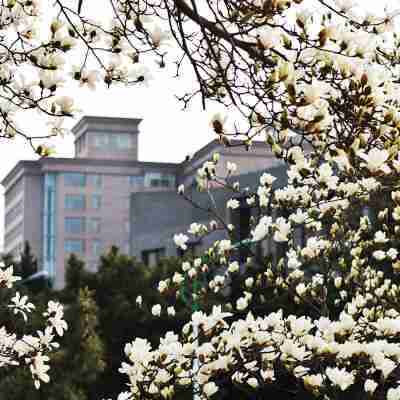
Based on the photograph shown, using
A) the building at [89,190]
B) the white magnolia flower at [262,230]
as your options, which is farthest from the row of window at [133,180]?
the white magnolia flower at [262,230]

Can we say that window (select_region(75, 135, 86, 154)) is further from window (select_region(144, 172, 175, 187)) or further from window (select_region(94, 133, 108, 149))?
A: window (select_region(144, 172, 175, 187))

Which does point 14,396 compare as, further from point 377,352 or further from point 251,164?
point 251,164

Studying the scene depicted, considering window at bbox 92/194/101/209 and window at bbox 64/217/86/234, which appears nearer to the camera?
window at bbox 64/217/86/234

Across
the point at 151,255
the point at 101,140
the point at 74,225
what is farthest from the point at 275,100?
the point at 101,140

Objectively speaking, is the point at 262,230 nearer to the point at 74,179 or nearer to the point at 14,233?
the point at 74,179

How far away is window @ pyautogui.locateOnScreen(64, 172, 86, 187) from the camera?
109 metres

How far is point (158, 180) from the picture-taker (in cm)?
11025

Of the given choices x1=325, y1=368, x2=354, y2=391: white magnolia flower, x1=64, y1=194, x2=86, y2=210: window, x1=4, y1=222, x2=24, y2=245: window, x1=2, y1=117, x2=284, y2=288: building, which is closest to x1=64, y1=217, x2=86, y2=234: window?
x1=2, y1=117, x2=284, y2=288: building

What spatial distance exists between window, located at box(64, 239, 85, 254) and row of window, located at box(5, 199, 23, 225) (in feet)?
33.9

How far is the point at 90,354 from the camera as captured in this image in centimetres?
2173

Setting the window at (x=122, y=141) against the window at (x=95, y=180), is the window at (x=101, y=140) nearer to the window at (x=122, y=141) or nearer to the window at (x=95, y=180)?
the window at (x=122, y=141)

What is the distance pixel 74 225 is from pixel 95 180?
537 centimetres

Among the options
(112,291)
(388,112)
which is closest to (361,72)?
(388,112)

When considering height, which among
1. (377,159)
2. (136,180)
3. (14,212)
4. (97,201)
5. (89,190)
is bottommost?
(377,159)
